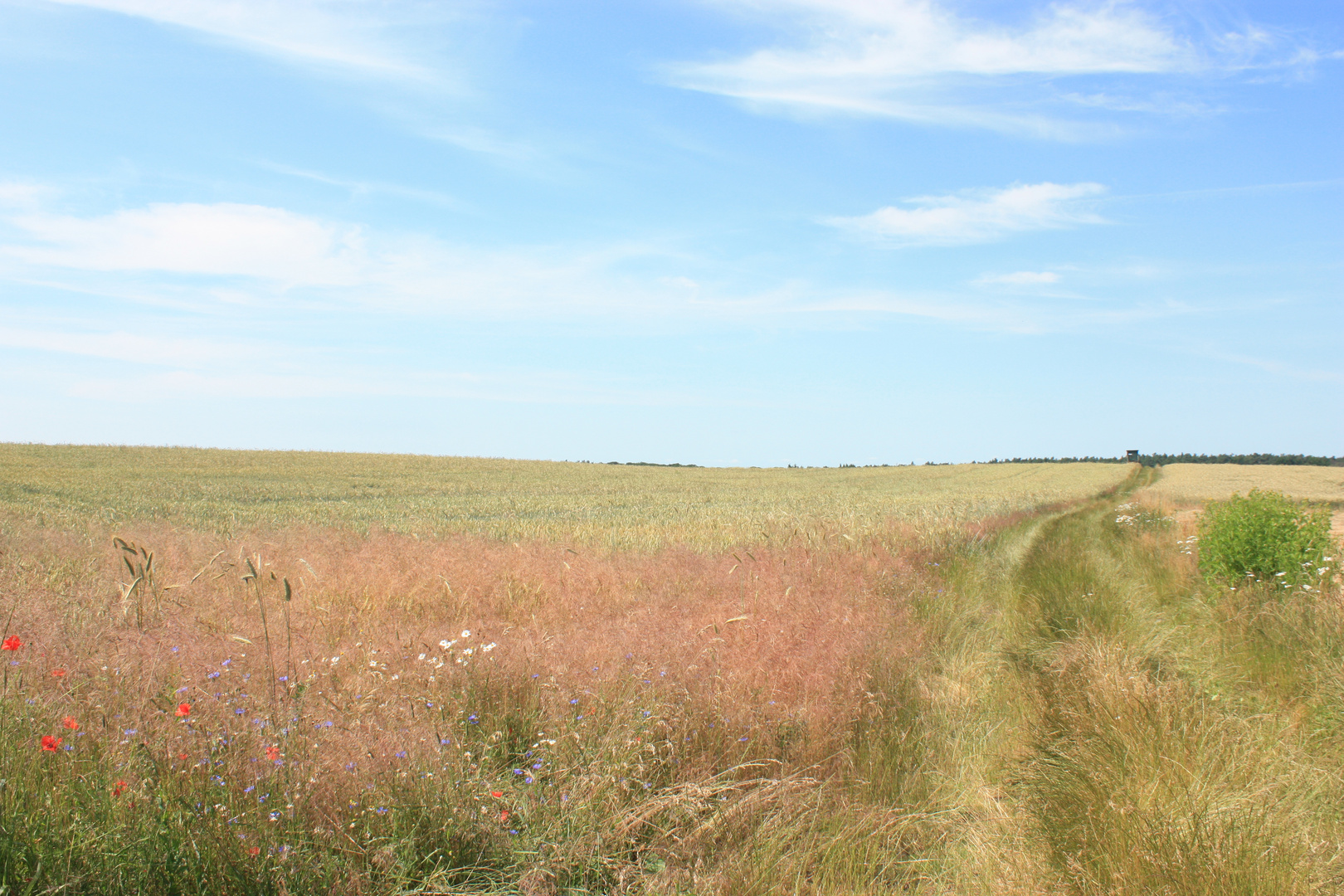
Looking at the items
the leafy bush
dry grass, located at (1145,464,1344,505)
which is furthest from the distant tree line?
the leafy bush

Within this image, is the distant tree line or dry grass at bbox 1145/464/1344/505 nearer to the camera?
dry grass at bbox 1145/464/1344/505

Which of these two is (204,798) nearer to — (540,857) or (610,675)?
(540,857)

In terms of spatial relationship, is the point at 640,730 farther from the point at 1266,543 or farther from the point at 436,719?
the point at 1266,543

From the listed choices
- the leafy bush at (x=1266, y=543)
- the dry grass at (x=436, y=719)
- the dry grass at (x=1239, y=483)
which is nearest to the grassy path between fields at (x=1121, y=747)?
the dry grass at (x=436, y=719)

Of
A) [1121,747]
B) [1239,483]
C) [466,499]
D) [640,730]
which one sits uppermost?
[1239,483]

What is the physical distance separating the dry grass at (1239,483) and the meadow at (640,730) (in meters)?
26.3

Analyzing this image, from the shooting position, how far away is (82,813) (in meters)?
2.98

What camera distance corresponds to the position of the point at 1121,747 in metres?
4.91

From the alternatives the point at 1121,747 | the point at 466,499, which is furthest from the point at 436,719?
the point at 466,499

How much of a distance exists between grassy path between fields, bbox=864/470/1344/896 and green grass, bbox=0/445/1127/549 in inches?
157

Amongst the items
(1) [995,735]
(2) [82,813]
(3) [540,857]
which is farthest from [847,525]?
(2) [82,813]

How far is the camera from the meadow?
320cm

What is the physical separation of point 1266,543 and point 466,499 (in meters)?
25.0

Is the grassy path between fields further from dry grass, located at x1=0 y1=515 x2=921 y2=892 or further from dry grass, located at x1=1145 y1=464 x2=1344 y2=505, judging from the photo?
dry grass, located at x1=1145 y1=464 x2=1344 y2=505
